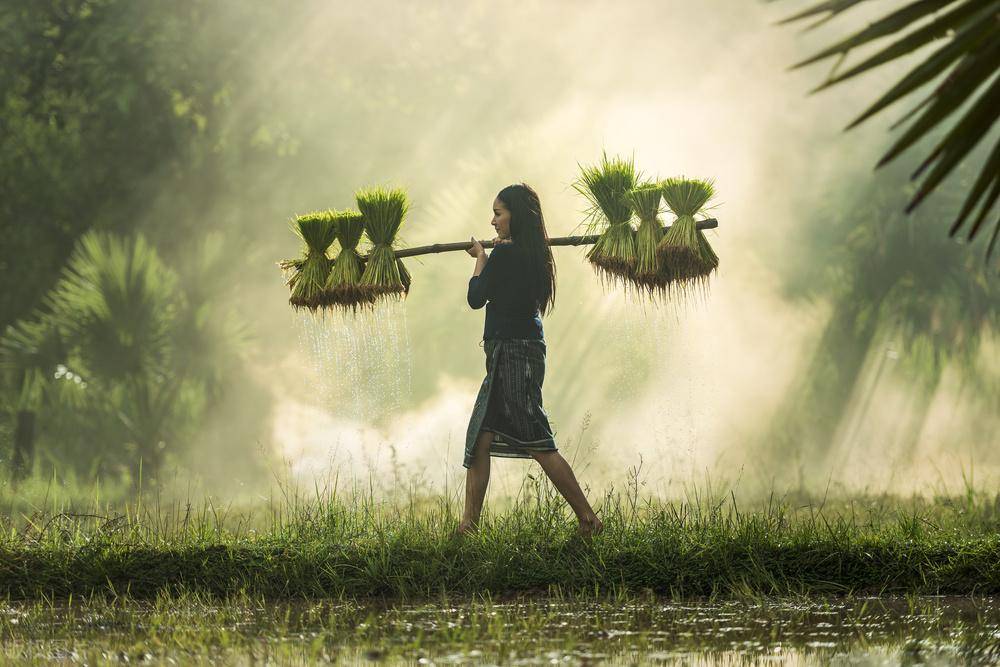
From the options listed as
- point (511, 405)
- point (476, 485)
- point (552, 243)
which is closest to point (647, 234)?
point (552, 243)

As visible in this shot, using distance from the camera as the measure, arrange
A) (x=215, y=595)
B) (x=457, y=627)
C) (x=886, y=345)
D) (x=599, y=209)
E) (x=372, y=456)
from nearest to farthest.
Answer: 1. (x=457, y=627)
2. (x=215, y=595)
3. (x=599, y=209)
4. (x=372, y=456)
5. (x=886, y=345)

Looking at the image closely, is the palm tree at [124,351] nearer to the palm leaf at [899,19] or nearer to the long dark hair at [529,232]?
the long dark hair at [529,232]

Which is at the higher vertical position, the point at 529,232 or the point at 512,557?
the point at 529,232

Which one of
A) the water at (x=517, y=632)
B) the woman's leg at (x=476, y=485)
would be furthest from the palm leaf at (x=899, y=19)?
the woman's leg at (x=476, y=485)

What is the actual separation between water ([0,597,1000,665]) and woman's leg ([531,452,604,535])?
0.86 m

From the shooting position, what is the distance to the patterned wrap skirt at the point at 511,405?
691cm

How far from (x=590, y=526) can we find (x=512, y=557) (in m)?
0.61

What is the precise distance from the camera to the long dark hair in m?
7.12

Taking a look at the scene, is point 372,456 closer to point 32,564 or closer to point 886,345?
point 32,564

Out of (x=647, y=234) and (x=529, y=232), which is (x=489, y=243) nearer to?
(x=529, y=232)

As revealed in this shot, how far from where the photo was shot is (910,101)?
16766 mm

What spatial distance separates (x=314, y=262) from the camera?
7.77 meters

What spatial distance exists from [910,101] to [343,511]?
497 inches

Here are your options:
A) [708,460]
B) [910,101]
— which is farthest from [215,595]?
[910,101]
